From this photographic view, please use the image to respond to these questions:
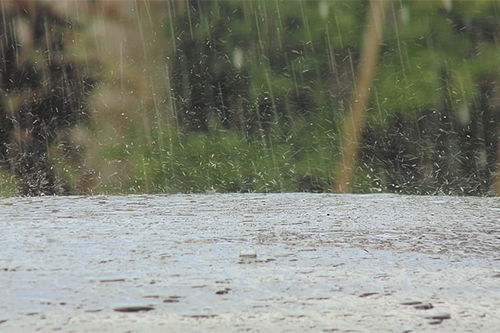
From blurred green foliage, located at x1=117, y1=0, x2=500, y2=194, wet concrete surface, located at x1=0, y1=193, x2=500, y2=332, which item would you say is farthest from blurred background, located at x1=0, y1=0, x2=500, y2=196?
wet concrete surface, located at x1=0, y1=193, x2=500, y2=332

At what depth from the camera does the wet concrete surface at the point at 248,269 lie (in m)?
1.14

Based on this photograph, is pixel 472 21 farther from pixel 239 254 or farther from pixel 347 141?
pixel 239 254

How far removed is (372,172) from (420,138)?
0.72ft

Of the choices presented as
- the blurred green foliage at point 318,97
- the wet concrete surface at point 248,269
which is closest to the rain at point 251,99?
the blurred green foliage at point 318,97

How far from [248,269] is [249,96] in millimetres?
1860

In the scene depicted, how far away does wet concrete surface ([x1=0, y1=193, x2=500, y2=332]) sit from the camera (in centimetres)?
114

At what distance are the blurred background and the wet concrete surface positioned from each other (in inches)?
30.5

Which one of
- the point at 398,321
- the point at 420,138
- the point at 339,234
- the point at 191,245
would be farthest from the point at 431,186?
the point at 398,321

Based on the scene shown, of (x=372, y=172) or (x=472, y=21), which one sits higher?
(x=472, y=21)

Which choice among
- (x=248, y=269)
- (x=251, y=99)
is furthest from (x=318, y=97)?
(x=248, y=269)

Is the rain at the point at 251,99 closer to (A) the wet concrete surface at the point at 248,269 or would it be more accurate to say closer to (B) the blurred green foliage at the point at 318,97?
(B) the blurred green foliage at the point at 318,97

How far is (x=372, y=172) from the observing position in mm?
3246

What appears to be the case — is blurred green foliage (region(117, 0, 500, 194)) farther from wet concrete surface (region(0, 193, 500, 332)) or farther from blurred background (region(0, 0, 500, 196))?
wet concrete surface (region(0, 193, 500, 332))

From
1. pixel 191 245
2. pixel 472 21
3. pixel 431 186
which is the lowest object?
pixel 431 186
